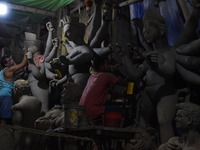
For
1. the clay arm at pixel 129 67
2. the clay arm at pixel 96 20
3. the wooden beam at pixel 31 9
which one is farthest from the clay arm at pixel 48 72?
the clay arm at pixel 129 67

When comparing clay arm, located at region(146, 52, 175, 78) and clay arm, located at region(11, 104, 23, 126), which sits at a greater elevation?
clay arm, located at region(146, 52, 175, 78)

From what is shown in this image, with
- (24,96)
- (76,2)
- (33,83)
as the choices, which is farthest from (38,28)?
(24,96)

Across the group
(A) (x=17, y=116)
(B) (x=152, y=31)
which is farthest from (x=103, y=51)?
(A) (x=17, y=116)

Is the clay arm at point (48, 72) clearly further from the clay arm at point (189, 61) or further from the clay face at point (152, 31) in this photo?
the clay arm at point (189, 61)

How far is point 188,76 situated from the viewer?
130 inches

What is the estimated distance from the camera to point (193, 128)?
2559mm

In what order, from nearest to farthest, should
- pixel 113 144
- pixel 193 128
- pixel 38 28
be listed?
pixel 193 128, pixel 113 144, pixel 38 28

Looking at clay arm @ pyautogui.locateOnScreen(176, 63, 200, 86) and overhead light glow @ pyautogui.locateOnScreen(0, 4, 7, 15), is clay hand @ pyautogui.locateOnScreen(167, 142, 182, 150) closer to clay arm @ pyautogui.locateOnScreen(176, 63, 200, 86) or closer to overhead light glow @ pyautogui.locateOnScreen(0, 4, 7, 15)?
clay arm @ pyautogui.locateOnScreen(176, 63, 200, 86)

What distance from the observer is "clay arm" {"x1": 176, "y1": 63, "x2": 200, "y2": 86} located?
3225 millimetres

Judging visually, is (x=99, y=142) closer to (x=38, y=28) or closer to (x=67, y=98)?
(x=67, y=98)

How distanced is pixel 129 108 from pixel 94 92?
2.26ft

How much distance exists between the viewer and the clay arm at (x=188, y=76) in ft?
10.6

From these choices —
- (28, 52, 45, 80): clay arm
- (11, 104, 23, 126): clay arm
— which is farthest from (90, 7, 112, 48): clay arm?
(11, 104, 23, 126): clay arm

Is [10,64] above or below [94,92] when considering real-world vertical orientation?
above
